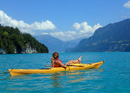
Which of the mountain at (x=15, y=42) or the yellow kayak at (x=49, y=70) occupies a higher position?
the mountain at (x=15, y=42)

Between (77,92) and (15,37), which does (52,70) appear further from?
(15,37)

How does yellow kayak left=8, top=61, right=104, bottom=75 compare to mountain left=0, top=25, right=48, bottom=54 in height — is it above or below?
below

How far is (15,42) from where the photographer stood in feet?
423

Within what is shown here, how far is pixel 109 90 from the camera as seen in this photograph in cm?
1092

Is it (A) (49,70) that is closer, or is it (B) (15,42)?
(A) (49,70)

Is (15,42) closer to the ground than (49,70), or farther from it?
farther from it

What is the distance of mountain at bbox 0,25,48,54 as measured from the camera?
117 m

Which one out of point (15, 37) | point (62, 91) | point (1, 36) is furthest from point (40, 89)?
point (15, 37)

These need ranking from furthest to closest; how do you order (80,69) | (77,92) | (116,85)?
(80,69), (116,85), (77,92)

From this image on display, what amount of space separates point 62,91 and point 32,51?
149m

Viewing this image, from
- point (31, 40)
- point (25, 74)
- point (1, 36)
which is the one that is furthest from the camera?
point (31, 40)

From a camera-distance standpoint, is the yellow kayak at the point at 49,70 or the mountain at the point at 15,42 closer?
the yellow kayak at the point at 49,70

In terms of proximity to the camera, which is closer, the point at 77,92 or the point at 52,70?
the point at 77,92

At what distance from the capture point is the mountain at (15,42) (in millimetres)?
117037
